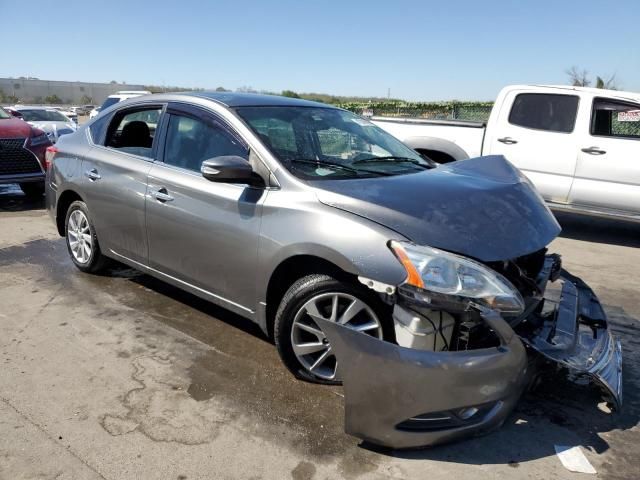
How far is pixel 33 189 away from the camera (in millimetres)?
9328

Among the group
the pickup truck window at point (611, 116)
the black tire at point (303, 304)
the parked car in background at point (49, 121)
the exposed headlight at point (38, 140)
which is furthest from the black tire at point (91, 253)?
the parked car in background at point (49, 121)

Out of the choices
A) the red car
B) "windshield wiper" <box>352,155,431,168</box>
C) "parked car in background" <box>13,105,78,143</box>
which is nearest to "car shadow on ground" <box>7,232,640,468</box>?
"windshield wiper" <box>352,155,431,168</box>

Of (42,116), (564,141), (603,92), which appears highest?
(603,92)

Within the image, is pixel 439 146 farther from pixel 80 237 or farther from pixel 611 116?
pixel 80 237

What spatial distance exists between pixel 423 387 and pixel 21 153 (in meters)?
8.20

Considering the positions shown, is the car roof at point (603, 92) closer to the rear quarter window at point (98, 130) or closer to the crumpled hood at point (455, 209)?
the crumpled hood at point (455, 209)

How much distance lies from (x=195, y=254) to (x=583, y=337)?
7.94ft

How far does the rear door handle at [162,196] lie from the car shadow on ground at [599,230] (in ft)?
18.9

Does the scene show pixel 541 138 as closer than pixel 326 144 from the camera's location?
No

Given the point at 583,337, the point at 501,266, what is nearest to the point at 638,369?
the point at 583,337

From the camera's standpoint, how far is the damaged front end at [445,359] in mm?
2387

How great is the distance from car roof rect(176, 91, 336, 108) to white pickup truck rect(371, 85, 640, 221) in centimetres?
378

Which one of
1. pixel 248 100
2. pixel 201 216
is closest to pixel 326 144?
pixel 248 100

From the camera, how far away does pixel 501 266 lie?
109 inches
